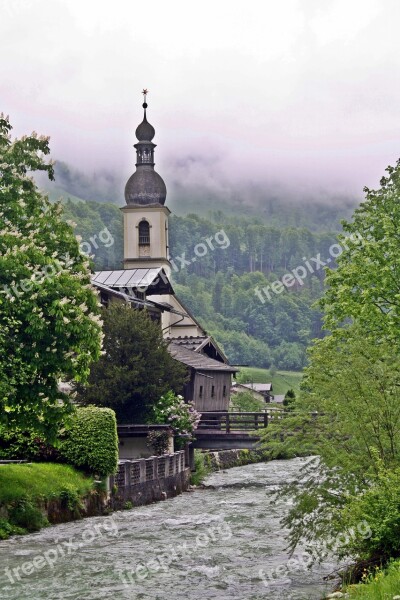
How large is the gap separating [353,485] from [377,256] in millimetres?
15073

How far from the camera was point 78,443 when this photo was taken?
33250 millimetres

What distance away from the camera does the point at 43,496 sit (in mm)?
28969

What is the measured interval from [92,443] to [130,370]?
441 inches

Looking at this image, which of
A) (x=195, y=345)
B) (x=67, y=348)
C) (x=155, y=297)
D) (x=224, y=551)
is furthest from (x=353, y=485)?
(x=155, y=297)

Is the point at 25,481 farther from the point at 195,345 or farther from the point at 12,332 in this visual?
the point at 195,345

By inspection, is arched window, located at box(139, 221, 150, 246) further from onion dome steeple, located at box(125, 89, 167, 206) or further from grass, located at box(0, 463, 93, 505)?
grass, located at box(0, 463, 93, 505)

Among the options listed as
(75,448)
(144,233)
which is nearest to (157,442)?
(75,448)

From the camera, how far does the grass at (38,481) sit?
28000mm

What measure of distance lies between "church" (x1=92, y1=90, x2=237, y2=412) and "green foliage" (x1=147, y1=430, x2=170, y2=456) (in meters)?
9.83

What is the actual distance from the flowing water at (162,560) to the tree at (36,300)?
3.88 m

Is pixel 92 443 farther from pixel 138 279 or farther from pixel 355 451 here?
pixel 138 279

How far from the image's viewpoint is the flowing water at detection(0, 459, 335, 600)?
60.4 ft

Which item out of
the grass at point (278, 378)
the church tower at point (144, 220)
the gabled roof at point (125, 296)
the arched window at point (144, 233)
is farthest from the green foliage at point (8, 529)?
the grass at point (278, 378)

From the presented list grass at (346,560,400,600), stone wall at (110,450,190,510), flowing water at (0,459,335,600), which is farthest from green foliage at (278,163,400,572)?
stone wall at (110,450,190,510)
